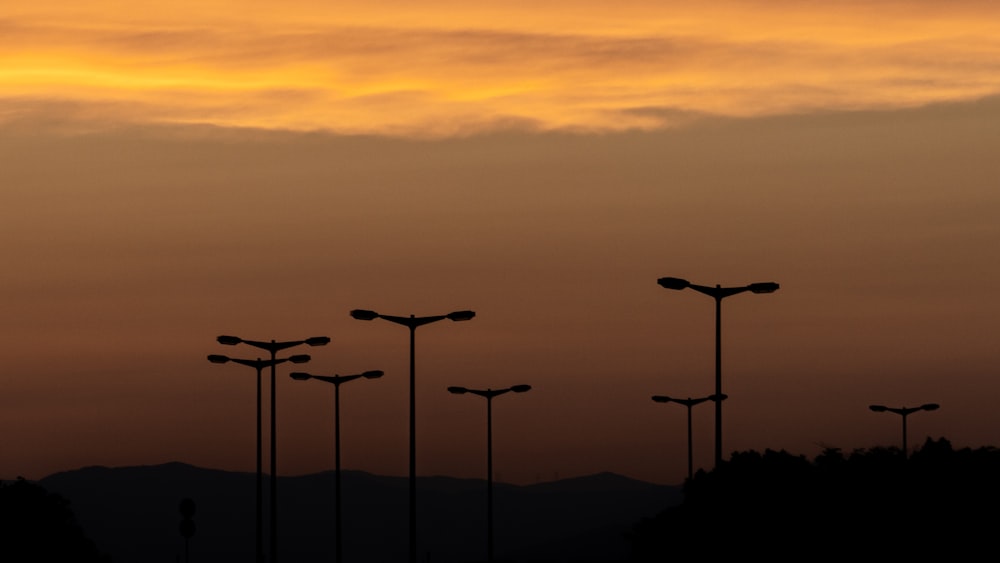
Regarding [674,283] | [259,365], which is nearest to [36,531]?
[259,365]

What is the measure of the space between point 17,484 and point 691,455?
43.3 meters

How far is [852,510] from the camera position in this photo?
87812mm

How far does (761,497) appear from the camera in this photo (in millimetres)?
91812

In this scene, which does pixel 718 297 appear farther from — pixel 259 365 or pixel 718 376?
pixel 259 365

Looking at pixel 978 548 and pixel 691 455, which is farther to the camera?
pixel 691 455

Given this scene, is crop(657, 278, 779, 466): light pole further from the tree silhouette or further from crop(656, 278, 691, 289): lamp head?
the tree silhouette

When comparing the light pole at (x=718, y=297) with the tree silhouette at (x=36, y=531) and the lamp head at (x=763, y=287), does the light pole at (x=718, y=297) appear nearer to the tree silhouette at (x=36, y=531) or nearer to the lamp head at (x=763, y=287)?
the lamp head at (x=763, y=287)

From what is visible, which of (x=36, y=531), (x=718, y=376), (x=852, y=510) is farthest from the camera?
(x=36, y=531)

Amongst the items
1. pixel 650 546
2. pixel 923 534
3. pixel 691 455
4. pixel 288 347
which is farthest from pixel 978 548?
pixel 691 455

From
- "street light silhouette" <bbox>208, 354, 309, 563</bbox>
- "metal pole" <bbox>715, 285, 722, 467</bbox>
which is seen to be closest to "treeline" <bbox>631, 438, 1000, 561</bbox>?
"metal pole" <bbox>715, 285, 722, 467</bbox>

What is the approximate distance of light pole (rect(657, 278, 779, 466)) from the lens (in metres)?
82.9

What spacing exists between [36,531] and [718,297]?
34.8m

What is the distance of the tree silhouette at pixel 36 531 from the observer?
344 feet

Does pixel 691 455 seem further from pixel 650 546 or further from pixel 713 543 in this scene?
pixel 713 543
